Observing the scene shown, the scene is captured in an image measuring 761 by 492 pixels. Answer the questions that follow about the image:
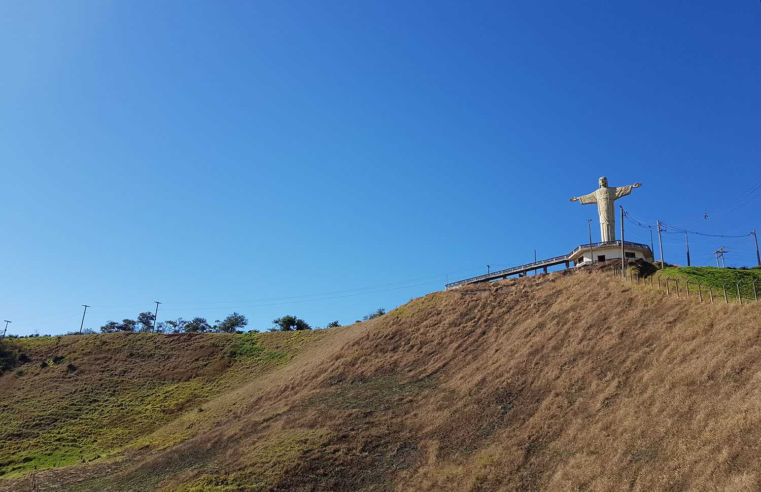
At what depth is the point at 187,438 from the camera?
4294 cm

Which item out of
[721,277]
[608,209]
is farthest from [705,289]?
[608,209]

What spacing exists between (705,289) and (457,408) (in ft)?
59.2

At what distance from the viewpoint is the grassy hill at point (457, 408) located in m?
23.2

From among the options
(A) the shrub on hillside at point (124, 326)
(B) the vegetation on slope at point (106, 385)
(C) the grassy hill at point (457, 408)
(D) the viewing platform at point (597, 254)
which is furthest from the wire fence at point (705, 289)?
(A) the shrub on hillside at point (124, 326)

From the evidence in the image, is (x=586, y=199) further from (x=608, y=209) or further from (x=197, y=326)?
(x=197, y=326)

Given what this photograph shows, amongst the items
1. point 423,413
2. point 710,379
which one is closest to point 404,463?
point 423,413

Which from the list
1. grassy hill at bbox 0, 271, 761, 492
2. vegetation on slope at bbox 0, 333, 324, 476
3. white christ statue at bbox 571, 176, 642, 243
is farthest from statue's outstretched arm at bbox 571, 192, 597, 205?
vegetation on slope at bbox 0, 333, 324, 476

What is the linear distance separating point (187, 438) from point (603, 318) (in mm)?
32726

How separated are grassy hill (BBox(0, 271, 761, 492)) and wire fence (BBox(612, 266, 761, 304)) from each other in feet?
3.67

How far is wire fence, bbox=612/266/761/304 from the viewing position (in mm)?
33094

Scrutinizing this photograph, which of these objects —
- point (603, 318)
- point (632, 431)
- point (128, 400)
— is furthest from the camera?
point (128, 400)

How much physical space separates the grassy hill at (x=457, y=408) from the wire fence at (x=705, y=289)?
1119mm

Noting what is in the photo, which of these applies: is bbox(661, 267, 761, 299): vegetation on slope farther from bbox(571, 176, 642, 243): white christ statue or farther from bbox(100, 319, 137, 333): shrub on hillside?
bbox(100, 319, 137, 333): shrub on hillside

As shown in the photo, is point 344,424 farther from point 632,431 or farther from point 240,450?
point 632,431
